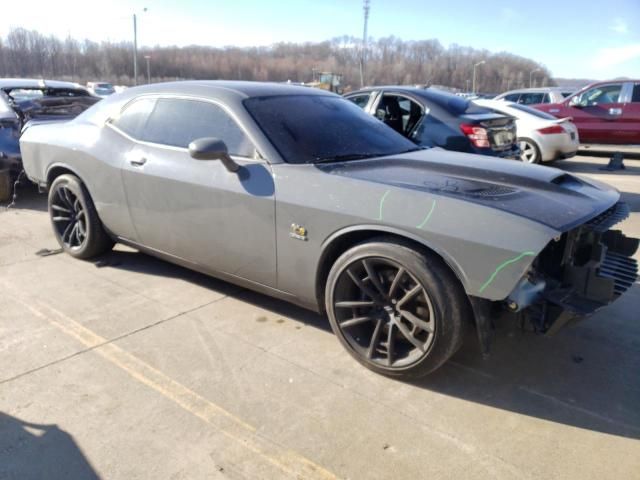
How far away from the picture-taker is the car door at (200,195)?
3.24 meters

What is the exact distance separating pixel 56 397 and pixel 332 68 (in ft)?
334

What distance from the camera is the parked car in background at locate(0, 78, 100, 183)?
22.3 feet

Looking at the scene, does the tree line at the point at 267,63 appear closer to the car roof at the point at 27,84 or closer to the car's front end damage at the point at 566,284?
the car roof at the point at 27,84

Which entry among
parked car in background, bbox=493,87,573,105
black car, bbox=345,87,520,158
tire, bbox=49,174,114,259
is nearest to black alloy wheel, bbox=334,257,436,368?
tire, bbox=49,174,114,259

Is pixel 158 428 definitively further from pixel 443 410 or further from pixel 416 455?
pixel 443 410

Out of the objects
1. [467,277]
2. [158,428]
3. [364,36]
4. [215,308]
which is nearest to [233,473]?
[158,428]

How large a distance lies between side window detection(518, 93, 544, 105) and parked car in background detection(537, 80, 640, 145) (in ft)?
7.54

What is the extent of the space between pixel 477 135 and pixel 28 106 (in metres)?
6.01

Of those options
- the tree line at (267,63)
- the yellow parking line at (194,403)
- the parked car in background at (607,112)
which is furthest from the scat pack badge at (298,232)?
the tree line at (267,63)

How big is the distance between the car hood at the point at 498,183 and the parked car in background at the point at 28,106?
539cm

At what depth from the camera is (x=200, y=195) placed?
347 cm

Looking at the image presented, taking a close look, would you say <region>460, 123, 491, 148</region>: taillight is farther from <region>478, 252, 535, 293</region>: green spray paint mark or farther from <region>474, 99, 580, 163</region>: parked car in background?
<region>478, 252, 535, 293</region>: green spray paint mark

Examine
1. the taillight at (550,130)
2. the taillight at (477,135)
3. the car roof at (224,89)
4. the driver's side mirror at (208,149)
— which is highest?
the car roof at (224,89)

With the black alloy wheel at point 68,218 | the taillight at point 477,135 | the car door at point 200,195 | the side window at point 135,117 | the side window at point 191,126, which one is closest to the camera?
the car door at point 200,195
